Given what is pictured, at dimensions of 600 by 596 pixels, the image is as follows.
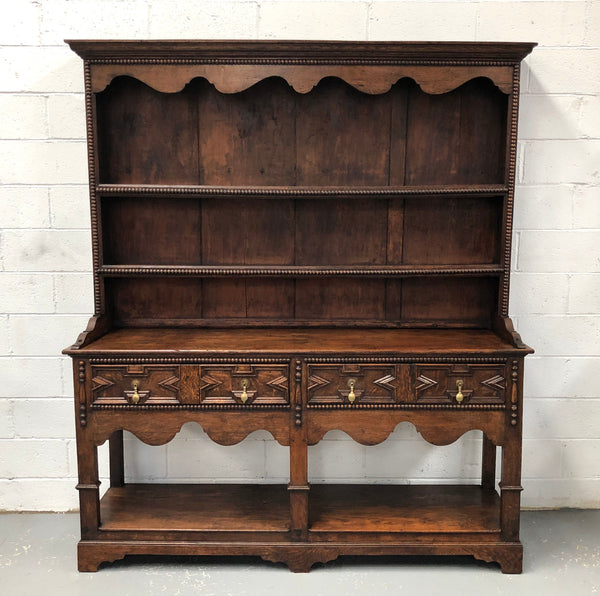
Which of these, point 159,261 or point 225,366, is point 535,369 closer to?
point 225,366

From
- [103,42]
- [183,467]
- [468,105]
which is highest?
[103,42]

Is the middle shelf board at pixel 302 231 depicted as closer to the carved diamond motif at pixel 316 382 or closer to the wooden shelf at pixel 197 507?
the carved diamond motif at pixel 316 382

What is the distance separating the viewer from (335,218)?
2600 mm

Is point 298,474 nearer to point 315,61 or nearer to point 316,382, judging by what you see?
point 316,382

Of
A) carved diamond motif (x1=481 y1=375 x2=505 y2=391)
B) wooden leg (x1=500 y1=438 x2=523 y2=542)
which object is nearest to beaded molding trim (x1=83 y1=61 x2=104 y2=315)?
carved diamond motif (x1=481 y1=375 x2=505 y2=391)

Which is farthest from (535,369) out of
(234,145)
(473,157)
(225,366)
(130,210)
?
(130,210)

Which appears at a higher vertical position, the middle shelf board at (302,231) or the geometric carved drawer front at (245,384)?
the middle shelf board at (302,231)

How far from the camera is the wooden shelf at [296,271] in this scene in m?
2.46

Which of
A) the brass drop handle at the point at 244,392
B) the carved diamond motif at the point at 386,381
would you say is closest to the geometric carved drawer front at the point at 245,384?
the brass drop handle at the point at 244,392

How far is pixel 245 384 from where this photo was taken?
2244mm

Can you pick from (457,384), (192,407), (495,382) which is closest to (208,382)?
(192,407)

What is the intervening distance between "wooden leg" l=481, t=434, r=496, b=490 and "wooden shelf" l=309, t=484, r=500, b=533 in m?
0.04

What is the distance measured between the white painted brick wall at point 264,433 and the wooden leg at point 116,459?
0.29ft

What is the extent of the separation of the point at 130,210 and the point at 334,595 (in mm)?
1717
